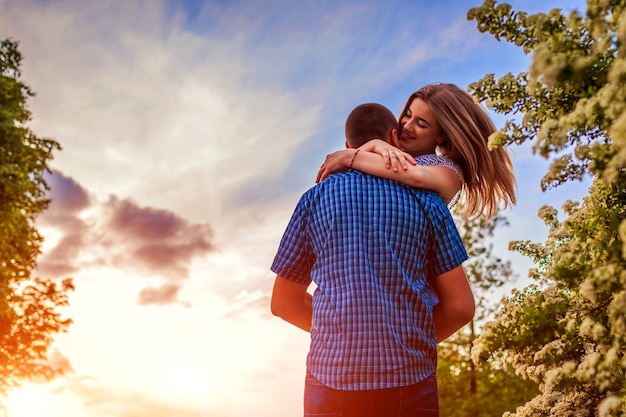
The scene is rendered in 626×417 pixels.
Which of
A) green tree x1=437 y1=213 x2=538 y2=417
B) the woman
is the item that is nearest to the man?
the woman

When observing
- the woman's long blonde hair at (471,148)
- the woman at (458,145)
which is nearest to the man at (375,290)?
the woman at (458,145)

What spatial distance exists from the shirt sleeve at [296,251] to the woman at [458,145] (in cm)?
43

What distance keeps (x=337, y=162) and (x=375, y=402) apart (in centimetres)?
139

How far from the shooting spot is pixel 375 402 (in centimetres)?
319

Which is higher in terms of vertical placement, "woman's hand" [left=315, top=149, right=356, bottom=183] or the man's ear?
the man's ear

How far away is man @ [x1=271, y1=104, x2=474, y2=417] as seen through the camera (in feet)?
10.4

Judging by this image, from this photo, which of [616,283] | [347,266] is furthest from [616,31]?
[347,266]

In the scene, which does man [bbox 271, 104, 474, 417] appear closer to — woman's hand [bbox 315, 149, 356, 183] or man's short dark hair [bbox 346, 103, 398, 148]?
woman's hand [bbox 315, 149, 356, 183]

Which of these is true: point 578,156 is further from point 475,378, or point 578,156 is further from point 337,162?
point 475,378

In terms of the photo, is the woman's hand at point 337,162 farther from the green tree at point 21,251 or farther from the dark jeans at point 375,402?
the green tree at point 21,251

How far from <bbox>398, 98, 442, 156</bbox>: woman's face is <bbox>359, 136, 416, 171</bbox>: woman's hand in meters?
0.54

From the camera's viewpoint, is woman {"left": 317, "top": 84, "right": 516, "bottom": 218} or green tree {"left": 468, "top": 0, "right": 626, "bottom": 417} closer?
green tree {"left": 468, "top": 0, "right": 626, "bottom": 417}

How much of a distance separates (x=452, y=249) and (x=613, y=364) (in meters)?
0.94

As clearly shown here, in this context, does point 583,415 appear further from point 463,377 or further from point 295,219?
point 463,377
